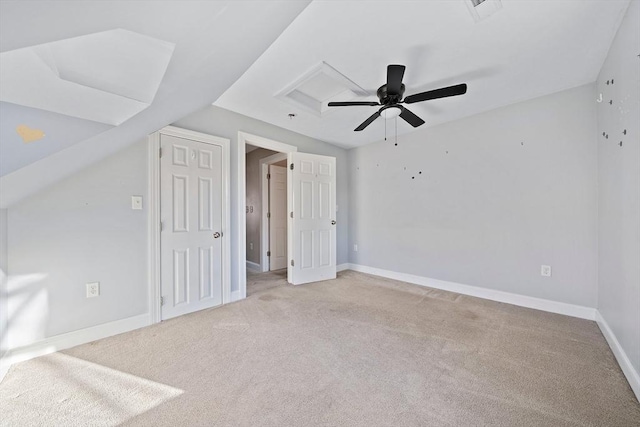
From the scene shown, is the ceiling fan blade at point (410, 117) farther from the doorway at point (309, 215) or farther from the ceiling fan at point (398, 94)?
the doorway at point (309, 215)

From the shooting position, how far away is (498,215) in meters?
3.06

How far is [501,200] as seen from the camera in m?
3.03

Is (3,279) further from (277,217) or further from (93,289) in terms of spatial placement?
(277,217)

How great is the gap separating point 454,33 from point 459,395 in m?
2.38

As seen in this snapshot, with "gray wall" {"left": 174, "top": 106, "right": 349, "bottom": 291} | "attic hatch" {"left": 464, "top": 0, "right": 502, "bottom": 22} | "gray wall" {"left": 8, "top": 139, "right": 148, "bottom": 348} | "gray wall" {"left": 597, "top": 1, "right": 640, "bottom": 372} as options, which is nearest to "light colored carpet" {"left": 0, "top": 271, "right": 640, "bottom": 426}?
"gray wall" {"left": 8, "top": 139, "right": 148, "bottom": 348}

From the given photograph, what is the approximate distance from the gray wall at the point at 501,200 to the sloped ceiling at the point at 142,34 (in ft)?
9.84

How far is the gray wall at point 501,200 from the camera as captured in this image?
2.55m

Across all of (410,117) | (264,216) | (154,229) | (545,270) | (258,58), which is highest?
(258,58)

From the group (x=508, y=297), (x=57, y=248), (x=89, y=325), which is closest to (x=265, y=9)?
(x=57, y=248)

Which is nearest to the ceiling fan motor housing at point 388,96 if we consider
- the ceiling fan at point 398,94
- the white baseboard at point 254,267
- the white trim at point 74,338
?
the ceiling fan at point 398,94

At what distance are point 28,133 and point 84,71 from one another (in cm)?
43

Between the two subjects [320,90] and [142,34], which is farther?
[320,90]

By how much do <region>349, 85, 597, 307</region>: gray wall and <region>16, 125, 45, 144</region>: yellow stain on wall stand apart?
382cm

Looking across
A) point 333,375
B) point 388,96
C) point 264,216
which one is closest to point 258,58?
point 388,96
